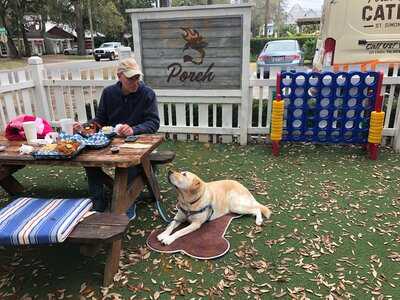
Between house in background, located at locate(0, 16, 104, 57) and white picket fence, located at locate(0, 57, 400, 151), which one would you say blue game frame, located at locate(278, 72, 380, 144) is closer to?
white picket fence, located at locate(0, 57, 400, 151)

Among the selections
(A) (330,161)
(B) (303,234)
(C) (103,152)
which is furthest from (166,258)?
(A) (330,161)

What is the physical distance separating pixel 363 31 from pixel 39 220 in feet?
17.9

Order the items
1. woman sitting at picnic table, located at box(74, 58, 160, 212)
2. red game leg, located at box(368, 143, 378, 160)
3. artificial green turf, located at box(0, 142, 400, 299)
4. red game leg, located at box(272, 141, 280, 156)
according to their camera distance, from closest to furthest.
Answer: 1. artificial green turf, located at box(0, 142, 400, 299)
2. woman sitting at picnic table, located at box(74, 58, 160, 212)
3. red game leg, located at box(368, 143, 378, 160)
4. red game leg, located at box(272, 141, 280, 156)

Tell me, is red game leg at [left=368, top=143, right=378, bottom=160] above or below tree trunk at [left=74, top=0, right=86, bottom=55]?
below

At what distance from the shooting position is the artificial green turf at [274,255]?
2.40 metres

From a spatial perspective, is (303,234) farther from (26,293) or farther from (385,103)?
(385,103)

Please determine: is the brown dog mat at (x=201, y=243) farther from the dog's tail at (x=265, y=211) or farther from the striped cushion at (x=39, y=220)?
the striped cushion at (x=39, y=220)

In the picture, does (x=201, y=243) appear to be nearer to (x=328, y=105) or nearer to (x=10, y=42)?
(x=328, y=105)

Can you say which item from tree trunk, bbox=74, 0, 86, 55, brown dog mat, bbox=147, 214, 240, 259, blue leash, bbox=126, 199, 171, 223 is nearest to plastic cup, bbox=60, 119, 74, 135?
blue leash, bbox=126, 199, 171, 223

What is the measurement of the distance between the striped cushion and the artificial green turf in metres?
0.54

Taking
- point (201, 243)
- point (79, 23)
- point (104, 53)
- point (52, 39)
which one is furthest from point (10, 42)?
point (201, 243)

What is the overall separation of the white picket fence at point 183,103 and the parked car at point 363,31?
37cm

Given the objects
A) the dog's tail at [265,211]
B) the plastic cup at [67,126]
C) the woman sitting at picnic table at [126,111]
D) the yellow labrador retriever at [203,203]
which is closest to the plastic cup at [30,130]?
the plastic cup at [67,126]

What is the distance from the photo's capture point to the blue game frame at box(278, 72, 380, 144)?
477 centimetres
